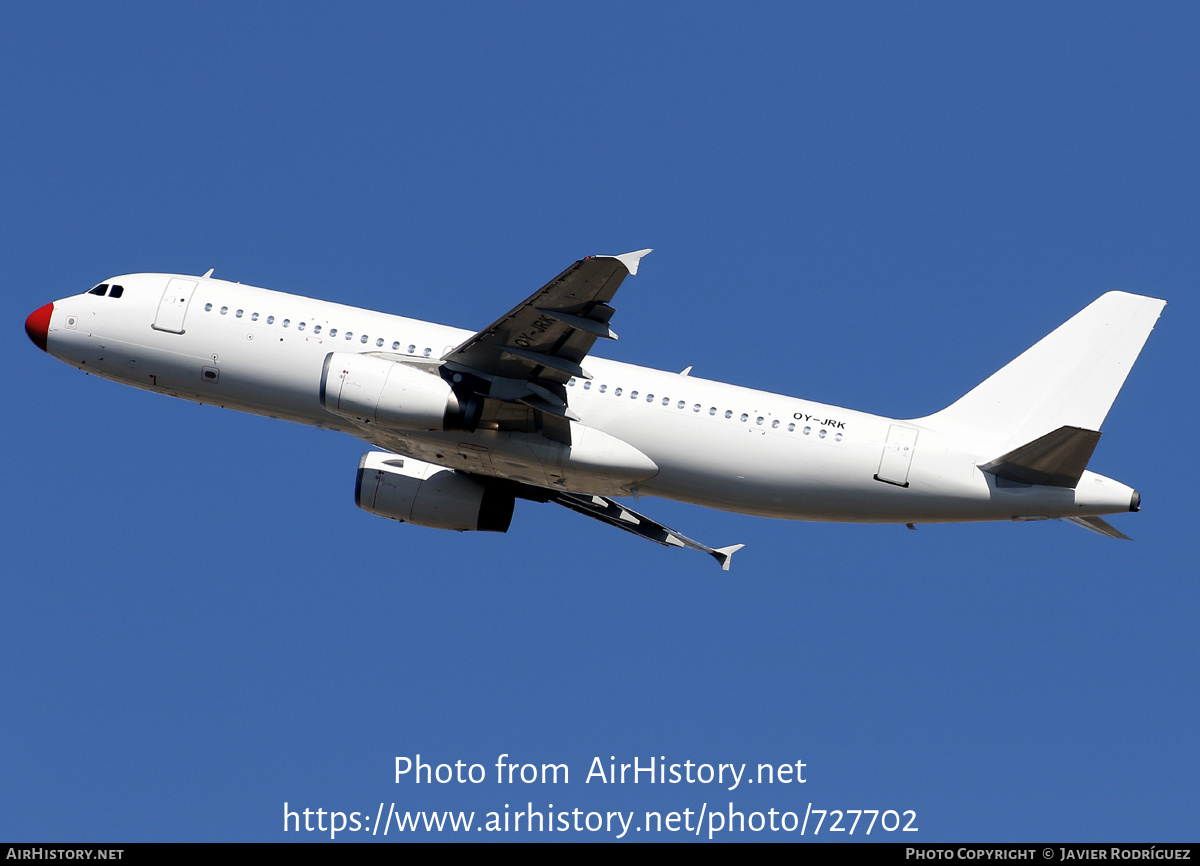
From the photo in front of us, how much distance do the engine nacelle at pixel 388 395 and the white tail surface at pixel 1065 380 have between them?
1260 centimetres

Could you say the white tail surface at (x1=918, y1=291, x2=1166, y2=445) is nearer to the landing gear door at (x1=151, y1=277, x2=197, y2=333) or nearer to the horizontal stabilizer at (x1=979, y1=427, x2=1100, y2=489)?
the horizontal stabilizer at (x1=979, y1=427, x2=1100, y2=489)

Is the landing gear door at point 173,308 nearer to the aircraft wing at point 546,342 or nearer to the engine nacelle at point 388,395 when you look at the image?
the engine nacelle at point 388,395

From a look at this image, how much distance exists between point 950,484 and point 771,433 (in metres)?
4.62

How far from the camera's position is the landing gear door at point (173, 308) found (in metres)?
35.2

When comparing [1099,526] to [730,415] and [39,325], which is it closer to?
[730,415]

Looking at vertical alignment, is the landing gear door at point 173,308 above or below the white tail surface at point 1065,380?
below

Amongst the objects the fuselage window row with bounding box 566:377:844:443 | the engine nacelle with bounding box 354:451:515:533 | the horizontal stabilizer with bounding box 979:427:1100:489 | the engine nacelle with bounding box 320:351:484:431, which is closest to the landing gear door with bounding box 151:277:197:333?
the engine nacelle with bounding box 320:351:484:431

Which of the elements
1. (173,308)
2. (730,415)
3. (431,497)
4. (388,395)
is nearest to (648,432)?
(730,415)

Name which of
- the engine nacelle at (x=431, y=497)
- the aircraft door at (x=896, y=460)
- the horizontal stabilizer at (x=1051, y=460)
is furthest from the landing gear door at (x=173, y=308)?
the horizontal stabilizer at (x=1051, y=460)

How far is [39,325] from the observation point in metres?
36.3

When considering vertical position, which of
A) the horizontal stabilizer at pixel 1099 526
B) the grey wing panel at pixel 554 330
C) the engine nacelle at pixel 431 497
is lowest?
the engine nacelle at pixel 431 497

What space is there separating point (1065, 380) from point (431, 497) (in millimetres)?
17350
